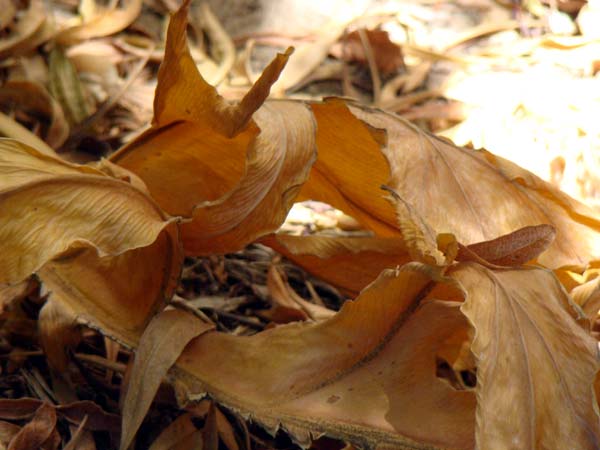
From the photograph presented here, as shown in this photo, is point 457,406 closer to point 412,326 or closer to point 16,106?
point 412,326

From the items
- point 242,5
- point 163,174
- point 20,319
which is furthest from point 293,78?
point 20,319

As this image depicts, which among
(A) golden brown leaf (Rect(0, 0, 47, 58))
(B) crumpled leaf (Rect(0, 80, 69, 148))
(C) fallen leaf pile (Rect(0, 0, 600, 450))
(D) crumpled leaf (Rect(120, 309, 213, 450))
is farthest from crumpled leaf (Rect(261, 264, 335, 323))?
(A) golden brown leaf (Rect(0, 0, 47, 58))

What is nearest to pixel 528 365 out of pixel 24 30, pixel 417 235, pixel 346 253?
pixel 417 235

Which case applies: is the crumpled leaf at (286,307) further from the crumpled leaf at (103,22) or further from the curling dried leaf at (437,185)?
the crumpled leaf at (103,22)

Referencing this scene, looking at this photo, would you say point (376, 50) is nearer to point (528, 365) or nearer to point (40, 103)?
point (40, 103)

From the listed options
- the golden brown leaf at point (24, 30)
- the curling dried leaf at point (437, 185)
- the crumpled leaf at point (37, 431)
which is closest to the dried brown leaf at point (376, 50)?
the golden brown leaf at point (24, 30)
